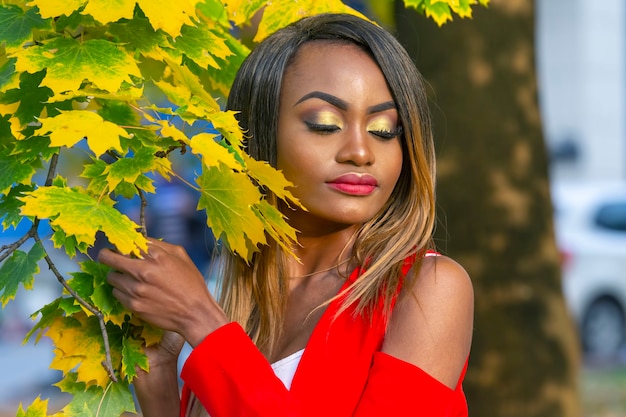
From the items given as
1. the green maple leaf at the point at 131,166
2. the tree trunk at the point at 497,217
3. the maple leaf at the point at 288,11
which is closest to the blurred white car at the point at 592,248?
the tree trunk at the point at 497,217

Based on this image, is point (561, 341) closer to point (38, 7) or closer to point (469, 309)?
Result: point (469, 309)

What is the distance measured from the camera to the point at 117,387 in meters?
2.06

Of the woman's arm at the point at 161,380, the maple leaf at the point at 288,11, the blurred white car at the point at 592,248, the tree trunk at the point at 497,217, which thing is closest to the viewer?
the woman's arm at the point at 161,380

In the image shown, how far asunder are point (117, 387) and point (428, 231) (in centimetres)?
68

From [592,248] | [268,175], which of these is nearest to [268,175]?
[268,175]

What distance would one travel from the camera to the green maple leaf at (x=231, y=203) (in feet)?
6.37

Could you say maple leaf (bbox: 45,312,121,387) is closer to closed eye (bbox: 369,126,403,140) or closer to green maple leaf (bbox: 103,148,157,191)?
green maple leaf (bbox: 103,148,157,191)

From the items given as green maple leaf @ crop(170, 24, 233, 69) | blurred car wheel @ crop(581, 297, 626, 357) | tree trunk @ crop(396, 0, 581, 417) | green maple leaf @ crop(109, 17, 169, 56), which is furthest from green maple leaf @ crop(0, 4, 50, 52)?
blurred car wheel @ crop(581, 297, 626, 357)

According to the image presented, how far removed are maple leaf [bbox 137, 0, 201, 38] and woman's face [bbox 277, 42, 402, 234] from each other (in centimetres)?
33

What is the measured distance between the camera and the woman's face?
6.86 ft

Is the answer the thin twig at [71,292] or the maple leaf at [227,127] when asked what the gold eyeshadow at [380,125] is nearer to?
the maple leaf at [227,127]

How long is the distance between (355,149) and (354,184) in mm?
73

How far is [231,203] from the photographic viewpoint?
1955 millimetres

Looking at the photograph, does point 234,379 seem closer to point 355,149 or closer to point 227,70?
point 355,149
